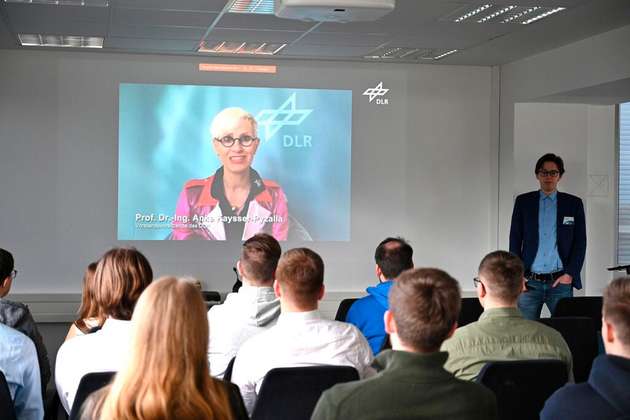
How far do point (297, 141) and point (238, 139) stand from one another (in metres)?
0.57

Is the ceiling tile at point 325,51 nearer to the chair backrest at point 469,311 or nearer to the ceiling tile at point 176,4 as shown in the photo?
the ceiling tile at point 176,4

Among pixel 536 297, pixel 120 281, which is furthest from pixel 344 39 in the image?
pixel 120 281

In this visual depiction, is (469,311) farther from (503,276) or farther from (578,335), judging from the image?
(503,276)

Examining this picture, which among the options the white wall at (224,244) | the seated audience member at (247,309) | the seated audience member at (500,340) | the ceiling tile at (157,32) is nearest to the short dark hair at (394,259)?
the seated audience member at (247,309)

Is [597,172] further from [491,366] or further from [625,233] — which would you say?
[491,366]

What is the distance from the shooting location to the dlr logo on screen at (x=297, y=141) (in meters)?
8.41

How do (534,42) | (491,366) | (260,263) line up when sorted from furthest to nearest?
(534,42) → (260,263) → (491,366)

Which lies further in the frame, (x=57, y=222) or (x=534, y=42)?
(x=57, y=222)

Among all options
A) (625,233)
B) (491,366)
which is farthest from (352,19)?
(625,233)

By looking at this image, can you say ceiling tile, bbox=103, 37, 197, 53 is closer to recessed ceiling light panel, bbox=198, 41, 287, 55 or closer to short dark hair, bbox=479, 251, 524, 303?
recessed ceiling light panel, bbox=198, 41, 287, 55

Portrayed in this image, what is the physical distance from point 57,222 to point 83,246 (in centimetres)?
32

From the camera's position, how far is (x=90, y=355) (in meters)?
3.00

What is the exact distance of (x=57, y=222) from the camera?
316 inches

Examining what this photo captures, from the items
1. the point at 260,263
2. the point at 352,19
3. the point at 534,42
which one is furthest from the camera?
the point at 534,42
